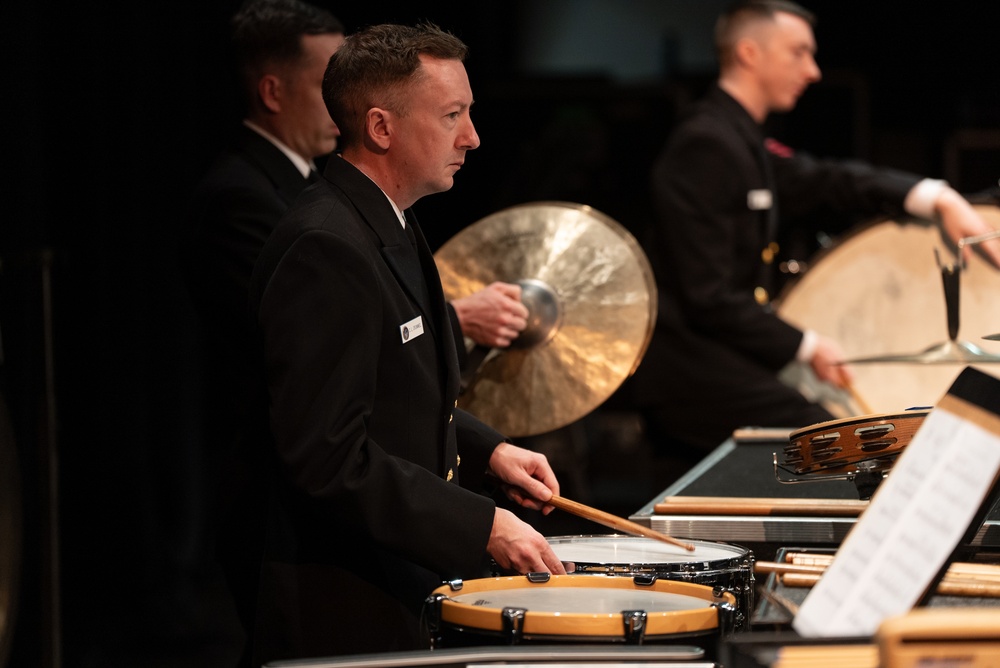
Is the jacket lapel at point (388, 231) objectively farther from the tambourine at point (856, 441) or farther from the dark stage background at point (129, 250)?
the dark stage background at point (129, 250)

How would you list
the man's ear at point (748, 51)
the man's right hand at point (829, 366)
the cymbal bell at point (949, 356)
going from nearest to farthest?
the cymbal bell at point (949, 356) < the man's right hand at point (829, 366) < the man's ear at point (748, 51)

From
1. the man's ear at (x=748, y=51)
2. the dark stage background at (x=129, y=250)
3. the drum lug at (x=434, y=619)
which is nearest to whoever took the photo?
the drum lug at (x=434, y=619)

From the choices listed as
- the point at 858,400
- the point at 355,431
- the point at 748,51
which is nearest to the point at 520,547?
the point at 355,431

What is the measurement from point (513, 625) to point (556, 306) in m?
1.34

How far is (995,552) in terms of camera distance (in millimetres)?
2109

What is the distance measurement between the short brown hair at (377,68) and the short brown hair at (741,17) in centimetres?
250

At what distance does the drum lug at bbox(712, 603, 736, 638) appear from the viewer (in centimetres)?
174

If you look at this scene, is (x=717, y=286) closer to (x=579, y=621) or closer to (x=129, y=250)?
(x=129, y=250)

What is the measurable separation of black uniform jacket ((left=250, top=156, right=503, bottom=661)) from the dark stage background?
1.31m

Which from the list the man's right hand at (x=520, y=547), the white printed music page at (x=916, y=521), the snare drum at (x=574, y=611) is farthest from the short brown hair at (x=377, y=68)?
the white printed music page at (x=916, y=521)

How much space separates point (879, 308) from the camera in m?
4.32

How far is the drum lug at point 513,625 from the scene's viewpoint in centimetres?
167

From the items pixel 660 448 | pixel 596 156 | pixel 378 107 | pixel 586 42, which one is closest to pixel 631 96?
pixel 596 156

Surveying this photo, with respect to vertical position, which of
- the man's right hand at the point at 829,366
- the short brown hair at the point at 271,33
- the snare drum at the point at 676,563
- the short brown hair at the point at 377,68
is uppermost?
the short brown hair at the point at 271,33
